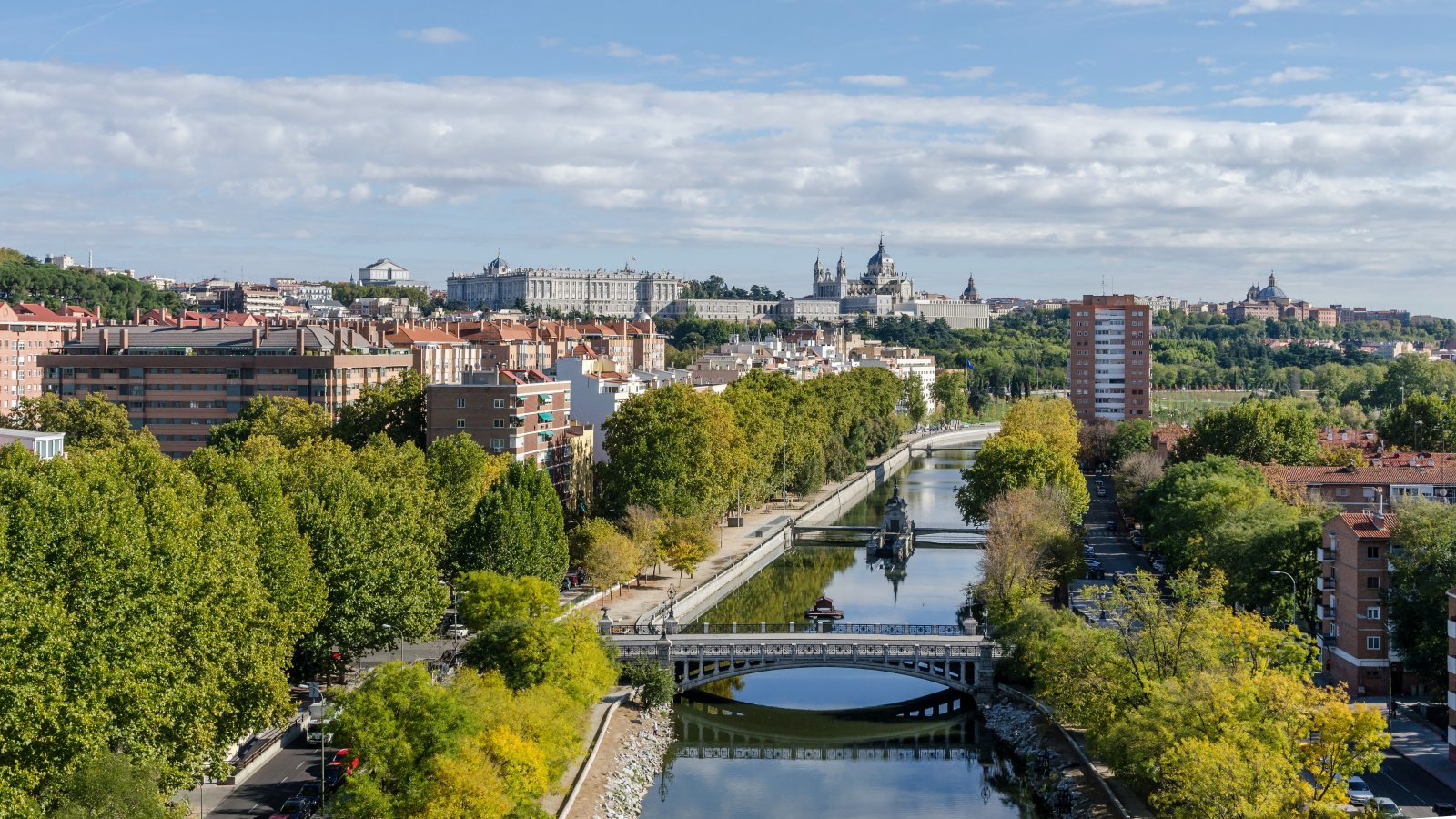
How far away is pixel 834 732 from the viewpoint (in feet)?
123

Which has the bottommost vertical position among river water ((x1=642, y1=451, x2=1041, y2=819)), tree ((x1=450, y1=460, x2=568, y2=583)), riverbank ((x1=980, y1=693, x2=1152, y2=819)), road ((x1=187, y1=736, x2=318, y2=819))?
river water ((x1=642, y1=451, x2=1041, y2=819))

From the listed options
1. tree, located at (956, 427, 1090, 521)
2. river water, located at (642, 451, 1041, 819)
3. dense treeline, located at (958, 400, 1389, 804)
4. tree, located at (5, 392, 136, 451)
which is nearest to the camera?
dense treeline, located at (958, 400, 1389, 804)

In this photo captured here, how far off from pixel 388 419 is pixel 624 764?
93.7 ft

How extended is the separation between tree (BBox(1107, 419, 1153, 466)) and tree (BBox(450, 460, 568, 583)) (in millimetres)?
42403

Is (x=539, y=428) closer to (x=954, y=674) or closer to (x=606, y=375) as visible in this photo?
(x=606, y=375)

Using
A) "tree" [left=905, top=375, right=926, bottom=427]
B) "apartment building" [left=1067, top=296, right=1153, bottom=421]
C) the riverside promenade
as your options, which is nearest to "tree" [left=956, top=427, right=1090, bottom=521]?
the riverside promenade

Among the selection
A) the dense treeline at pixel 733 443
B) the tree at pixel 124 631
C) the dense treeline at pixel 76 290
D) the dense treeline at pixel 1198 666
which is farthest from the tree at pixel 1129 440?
the dense treeline at pixel 76 290

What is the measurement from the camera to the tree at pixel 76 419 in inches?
2299

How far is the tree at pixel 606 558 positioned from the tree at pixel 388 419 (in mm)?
11839

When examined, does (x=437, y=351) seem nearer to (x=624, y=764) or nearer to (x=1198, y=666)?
(x=624, y=764)

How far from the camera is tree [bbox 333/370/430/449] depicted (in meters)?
58.5

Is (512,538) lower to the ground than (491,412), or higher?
lower

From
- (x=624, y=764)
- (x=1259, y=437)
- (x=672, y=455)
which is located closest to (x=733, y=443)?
(x=672, y=455)

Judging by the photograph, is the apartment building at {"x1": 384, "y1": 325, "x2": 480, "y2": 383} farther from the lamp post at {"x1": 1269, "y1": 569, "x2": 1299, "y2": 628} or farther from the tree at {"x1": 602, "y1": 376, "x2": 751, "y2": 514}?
the lamp post at {"x1": 1269, "y1": 569, "x2": 1299, "y2": 628}
